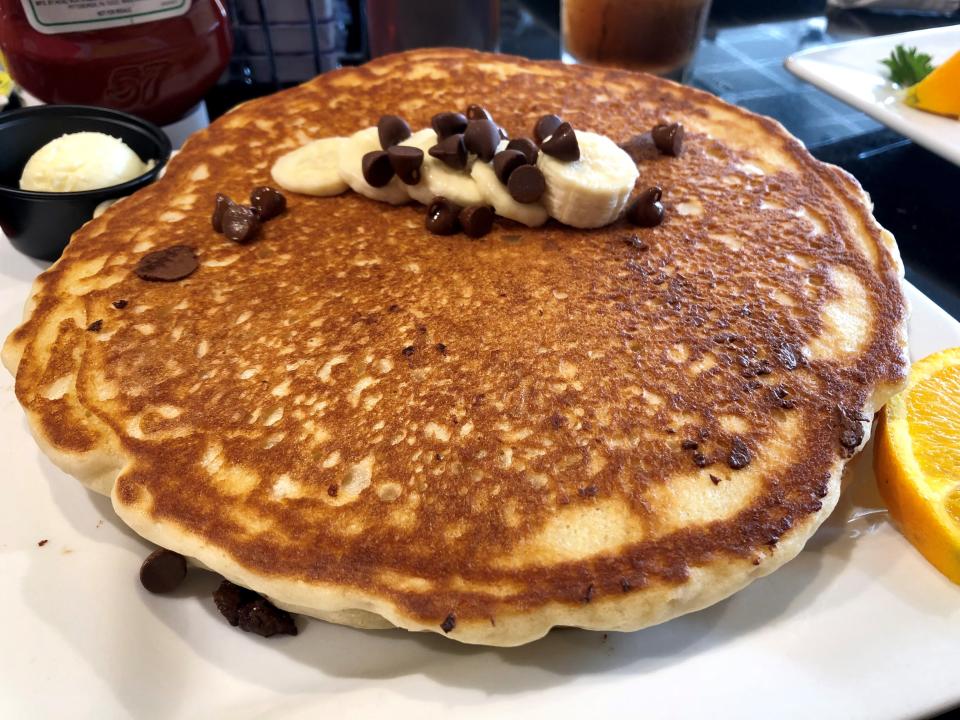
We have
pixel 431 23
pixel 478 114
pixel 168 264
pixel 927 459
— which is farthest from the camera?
pixel 431 23

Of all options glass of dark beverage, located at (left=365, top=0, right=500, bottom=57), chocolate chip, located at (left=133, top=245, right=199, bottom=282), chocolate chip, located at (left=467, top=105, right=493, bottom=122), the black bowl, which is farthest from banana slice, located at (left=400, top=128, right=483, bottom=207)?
glass of dark beverage, located at (left=365, top=0, right=500, bottom=57)

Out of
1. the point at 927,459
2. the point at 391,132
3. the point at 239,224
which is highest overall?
the point at 391,132

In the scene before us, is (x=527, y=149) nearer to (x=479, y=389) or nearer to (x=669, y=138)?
(x=669, y=138)

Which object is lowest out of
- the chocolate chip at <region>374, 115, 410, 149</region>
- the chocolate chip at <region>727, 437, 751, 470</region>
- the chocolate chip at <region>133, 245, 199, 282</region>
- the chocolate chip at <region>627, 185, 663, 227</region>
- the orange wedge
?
the orange wedge

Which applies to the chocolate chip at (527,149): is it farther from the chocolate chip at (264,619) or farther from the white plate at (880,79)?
the white plate at (880,79)

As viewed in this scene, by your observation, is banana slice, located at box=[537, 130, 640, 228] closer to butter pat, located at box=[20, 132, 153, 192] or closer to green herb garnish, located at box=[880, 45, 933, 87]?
butter pat, located at box=[20, 132, 153, 192]

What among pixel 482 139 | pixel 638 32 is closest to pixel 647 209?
pixel 482 139
